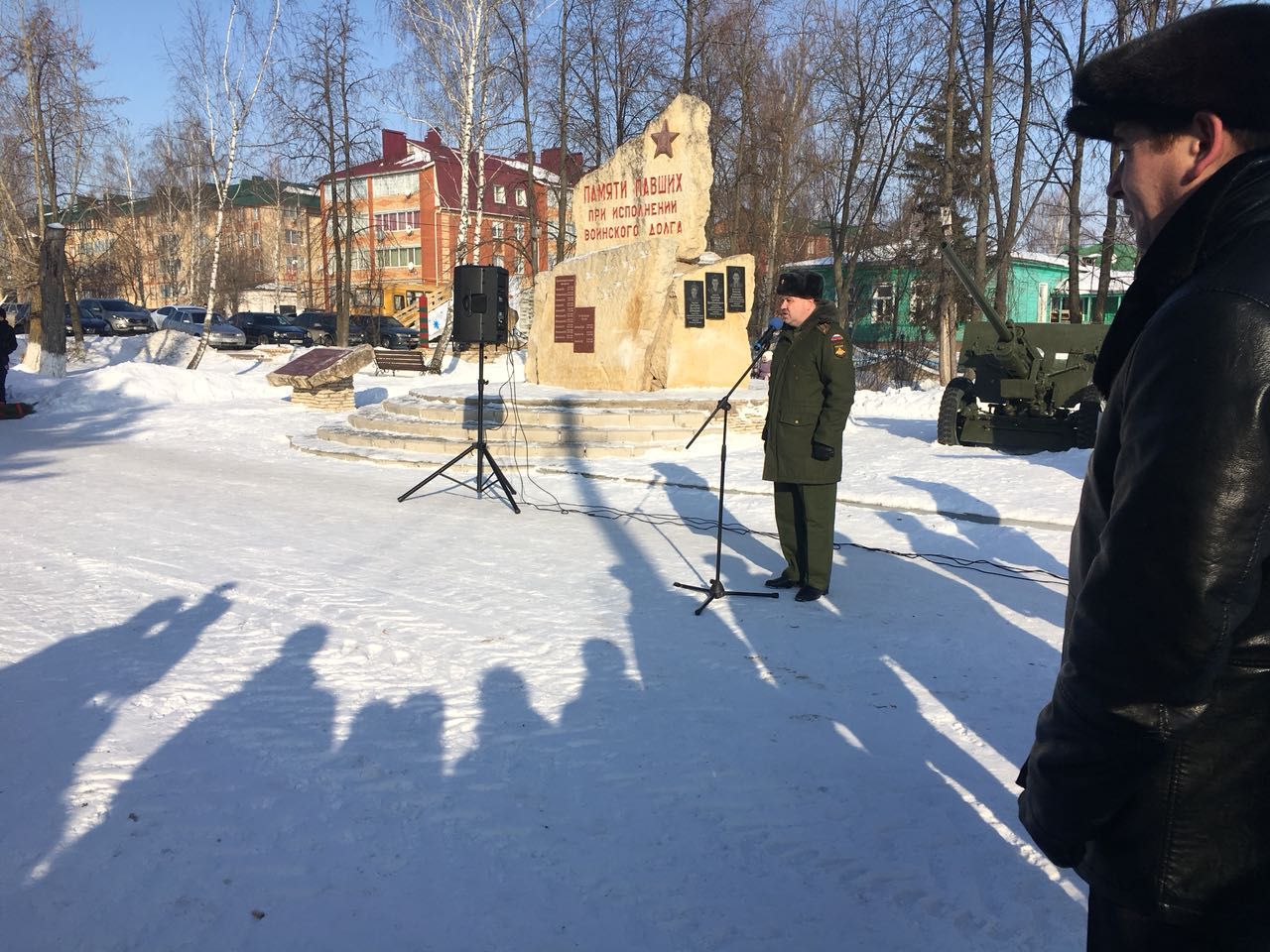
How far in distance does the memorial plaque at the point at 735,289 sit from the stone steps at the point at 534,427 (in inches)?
86.6

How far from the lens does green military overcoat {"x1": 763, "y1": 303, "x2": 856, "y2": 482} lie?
5676 millimetres

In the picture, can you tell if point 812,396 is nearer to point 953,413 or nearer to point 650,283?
point 953,413

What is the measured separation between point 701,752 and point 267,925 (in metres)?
1.65

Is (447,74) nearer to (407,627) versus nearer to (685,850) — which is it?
(407,627)

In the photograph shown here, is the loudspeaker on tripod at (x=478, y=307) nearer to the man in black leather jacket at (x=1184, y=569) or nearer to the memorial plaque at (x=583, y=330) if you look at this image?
the memorial plaque at (x=583, y=330)

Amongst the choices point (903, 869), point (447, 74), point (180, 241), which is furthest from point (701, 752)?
point (180, 241)

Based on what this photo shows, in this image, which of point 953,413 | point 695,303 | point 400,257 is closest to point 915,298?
point 695,303

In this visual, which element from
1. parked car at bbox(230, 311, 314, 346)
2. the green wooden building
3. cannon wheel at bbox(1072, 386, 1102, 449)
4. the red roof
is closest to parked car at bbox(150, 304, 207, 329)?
parked car at bbox(230, 311, 314, 346)

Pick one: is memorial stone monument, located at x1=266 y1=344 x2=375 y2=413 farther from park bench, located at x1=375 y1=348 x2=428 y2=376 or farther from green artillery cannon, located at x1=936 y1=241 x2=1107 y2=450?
green artillery cannon, located at x1=936 y1=241 x2=1107 y2=450

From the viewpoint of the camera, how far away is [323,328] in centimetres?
3591

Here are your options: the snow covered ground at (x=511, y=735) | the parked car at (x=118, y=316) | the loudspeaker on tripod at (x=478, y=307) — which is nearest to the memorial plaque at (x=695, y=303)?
the loudspeaker on tripod at (x=478, y=307)

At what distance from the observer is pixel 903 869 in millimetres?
2789

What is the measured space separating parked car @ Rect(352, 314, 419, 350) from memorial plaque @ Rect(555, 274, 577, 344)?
2045 cm

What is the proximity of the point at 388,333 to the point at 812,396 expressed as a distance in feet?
103
